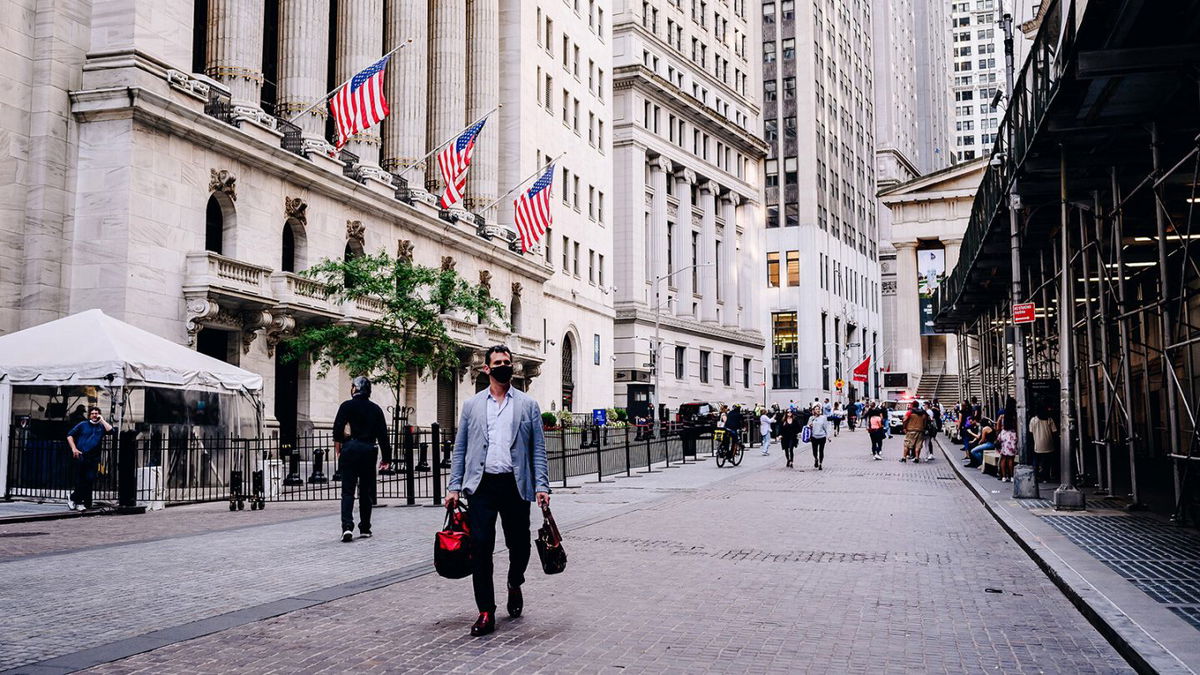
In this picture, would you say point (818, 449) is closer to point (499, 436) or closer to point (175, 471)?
point (175, 471)

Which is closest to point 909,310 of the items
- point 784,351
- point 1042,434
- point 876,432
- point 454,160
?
point 876,432

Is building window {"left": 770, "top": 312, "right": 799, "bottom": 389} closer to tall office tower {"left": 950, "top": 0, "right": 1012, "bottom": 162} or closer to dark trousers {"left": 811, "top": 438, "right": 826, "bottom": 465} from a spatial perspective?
dark trousers {"left": 811, "top": 438, "right": 826, "bottom": 465}

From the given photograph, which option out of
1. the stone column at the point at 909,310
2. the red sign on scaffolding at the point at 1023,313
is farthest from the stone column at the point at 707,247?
the red sign on scaffolding at the point at 1023,313

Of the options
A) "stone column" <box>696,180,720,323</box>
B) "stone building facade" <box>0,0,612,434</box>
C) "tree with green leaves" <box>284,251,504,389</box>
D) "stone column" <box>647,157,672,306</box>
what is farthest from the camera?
"stone column" <box>696,180,720,323</box>

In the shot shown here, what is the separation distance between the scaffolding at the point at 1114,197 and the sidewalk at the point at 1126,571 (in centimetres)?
91

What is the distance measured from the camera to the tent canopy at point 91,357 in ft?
58.4

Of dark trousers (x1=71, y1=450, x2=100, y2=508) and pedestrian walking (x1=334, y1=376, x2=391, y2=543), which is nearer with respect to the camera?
pedestrian walking (x1=334, y1=376, x2=391, y2=543)

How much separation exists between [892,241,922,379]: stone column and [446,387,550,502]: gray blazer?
62339mm

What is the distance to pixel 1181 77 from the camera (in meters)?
12.1

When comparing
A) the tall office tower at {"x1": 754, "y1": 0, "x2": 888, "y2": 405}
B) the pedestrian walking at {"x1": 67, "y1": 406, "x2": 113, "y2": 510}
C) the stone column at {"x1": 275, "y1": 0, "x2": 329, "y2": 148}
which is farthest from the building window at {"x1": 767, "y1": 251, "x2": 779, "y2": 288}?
the pedestrian walking at {"x1": 67, "y1": 406, "x2": 113, "y2": 510}

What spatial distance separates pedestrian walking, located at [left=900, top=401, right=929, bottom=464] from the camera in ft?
110

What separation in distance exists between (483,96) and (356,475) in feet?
125

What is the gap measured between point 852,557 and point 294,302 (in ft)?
74.8

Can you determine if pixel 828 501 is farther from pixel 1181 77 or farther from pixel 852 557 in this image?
pixel 1181 77
